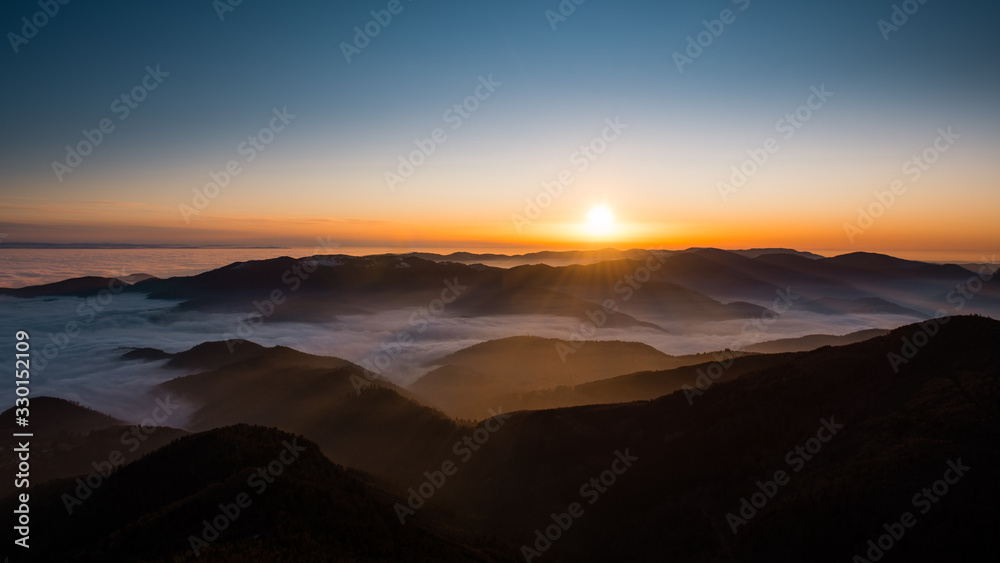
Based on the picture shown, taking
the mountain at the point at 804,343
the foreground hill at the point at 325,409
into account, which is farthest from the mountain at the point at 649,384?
the mountain at the point at 804,343

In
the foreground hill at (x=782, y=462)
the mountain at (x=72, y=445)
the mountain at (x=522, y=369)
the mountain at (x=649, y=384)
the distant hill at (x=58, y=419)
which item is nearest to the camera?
the foreground hill at (x=782, y=462)

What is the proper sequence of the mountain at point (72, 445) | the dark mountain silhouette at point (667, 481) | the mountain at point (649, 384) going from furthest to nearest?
the mountain at point (72, 445) → the mountain at point (649, 384) → the dark mountain silhouette at point (667, 481)

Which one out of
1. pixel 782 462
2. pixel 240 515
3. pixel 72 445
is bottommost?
pixel 72 445

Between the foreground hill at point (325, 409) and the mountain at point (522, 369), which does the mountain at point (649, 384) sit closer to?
the mountain at point (522, 369)

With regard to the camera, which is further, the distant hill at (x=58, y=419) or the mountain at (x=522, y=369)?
the mountain at (x=522, y=369)

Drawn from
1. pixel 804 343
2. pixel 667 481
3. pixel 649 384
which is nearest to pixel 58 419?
pixel 649 384

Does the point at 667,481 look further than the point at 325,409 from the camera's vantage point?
No

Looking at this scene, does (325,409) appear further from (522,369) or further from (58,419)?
(522,369)

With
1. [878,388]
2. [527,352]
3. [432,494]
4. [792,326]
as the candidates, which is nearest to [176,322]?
[527,352]

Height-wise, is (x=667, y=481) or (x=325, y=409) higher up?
(x=325, y=409)

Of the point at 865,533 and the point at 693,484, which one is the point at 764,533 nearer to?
the point at 865,533
